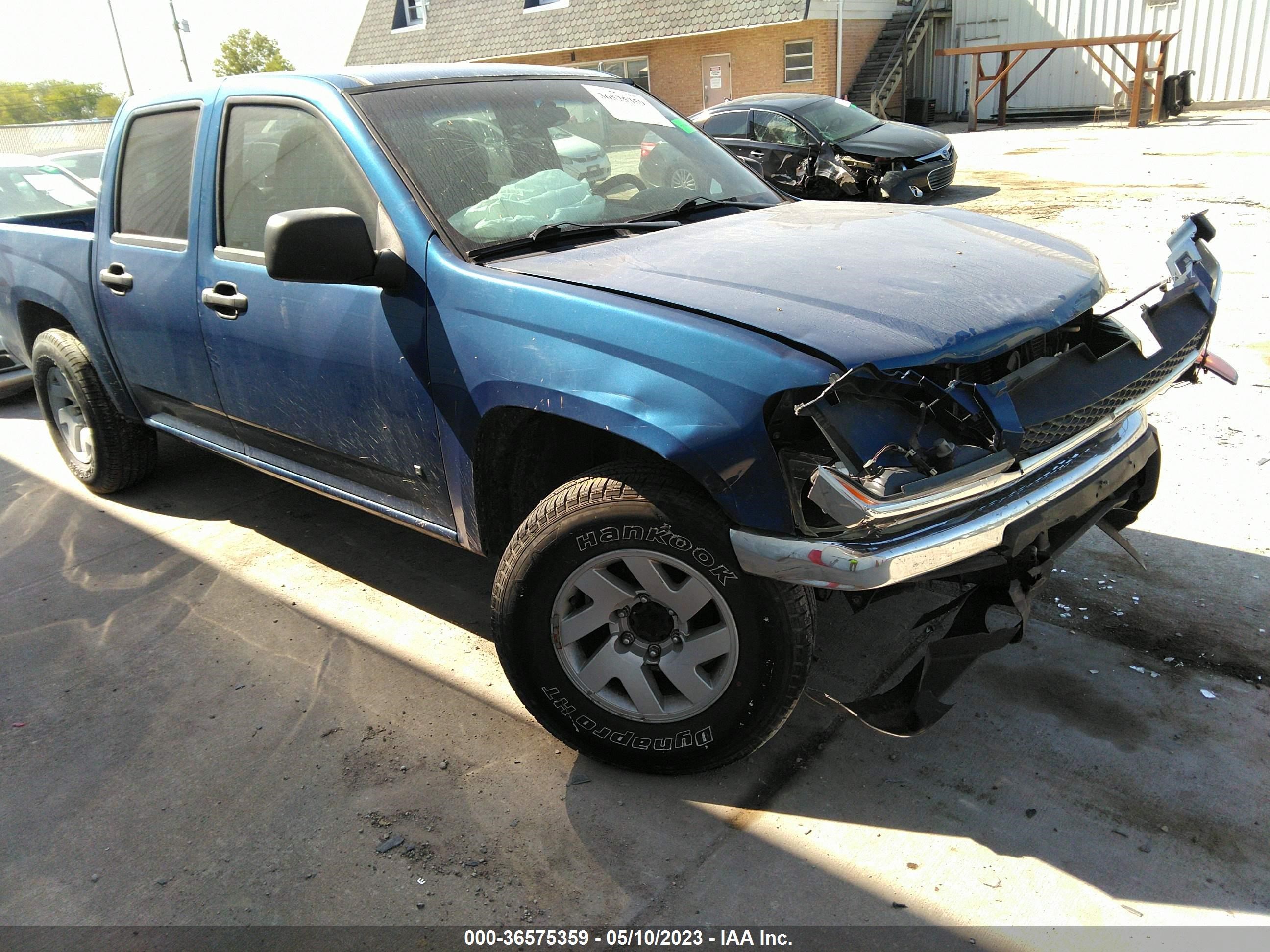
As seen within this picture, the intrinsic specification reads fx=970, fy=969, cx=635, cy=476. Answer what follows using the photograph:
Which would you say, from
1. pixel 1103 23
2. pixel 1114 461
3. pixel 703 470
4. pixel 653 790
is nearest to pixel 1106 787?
pixel 1114 461

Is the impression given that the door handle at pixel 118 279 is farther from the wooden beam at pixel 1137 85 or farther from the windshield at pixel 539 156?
the wooden beam at pixel 1137 85

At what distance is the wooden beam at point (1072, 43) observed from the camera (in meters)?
19.9

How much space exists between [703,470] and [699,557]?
0.83ft

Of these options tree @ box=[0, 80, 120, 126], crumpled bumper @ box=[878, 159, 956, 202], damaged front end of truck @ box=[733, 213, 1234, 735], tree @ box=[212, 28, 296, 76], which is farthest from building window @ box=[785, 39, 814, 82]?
tree @ box=[212, 28, 296, 76]

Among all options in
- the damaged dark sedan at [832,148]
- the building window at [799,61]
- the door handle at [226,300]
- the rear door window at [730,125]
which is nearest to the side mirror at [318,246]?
the door handle at [226,300]

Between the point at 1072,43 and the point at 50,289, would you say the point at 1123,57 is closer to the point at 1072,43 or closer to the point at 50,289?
the point at 1072,43

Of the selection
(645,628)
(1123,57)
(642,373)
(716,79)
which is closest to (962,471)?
(642,373)

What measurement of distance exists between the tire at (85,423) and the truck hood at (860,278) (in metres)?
2.97

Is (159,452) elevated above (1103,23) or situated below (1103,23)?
below

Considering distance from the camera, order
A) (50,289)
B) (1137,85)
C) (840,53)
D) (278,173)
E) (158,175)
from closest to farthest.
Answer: (278,173) → (158,175) → (50,289) → (1137,85) → (840,53)

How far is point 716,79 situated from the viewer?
1072 inches

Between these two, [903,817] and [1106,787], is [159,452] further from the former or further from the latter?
[1106,787]

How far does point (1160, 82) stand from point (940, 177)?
11320 millimetres

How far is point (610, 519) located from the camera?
2557 mm
